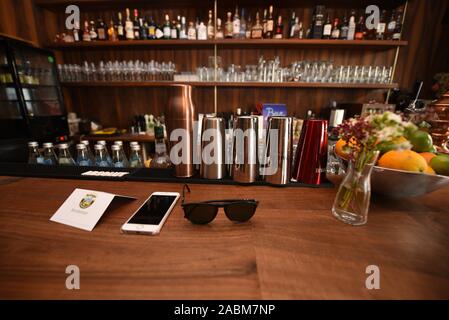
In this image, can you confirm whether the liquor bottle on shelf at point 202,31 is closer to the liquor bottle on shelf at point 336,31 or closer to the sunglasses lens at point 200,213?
the liquor bottle on shelf at point 336,31

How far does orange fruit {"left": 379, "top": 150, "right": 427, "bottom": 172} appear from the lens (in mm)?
529

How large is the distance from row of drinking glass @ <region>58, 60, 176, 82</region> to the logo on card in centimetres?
195

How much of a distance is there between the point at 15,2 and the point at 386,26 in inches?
140

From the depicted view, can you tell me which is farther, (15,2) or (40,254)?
(15,2)

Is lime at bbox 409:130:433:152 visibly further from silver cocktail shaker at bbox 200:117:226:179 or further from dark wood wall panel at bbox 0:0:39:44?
dark wood wall panel at bbox 0:0:39:44

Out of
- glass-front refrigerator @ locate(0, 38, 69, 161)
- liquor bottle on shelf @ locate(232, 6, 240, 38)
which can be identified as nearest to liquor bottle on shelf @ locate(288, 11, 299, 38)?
liquor bottle on shelf @ locate(232, 6, 240, 38)

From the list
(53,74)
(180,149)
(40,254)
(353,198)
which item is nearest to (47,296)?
(40,254)

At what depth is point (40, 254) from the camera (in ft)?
1.32

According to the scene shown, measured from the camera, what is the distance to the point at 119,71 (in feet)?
7.36

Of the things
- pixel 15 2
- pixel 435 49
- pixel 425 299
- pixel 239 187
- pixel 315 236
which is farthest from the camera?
pixel 435 49

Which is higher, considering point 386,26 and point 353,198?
point 386,26

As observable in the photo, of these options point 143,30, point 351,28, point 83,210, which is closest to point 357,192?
point 83,210

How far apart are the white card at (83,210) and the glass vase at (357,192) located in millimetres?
581

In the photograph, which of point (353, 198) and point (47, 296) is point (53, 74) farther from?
point (353, 198)
